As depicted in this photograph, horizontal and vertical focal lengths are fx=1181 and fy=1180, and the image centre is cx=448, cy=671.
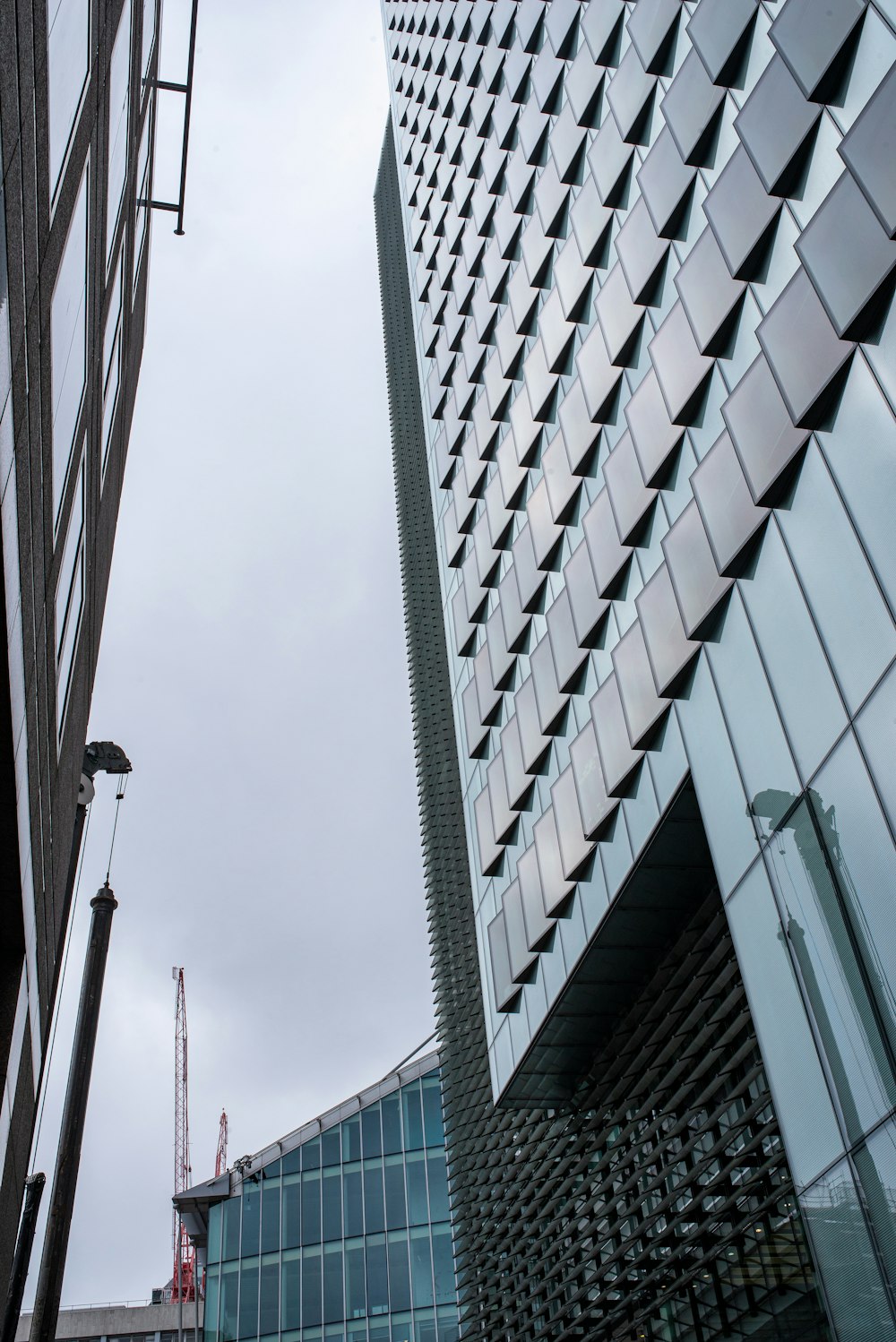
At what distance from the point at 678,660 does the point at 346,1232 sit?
42.4 meters

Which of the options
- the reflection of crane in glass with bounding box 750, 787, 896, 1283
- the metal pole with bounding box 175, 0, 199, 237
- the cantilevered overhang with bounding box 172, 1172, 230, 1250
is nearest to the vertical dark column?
the cantilevered overhang with bounding box 172, 1172, 230, 1250

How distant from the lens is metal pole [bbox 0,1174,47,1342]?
13906 millimetres

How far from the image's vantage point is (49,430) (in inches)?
422

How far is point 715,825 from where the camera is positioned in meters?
17.1

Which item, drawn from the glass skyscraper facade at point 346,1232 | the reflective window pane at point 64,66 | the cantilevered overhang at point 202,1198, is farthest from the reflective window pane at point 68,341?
the cantilevered overhang at point 202,1198

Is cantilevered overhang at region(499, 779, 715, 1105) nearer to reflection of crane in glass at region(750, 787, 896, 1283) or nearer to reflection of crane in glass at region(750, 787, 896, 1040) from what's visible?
reflection of crane in glass at region(750, 787, 896, 1040)

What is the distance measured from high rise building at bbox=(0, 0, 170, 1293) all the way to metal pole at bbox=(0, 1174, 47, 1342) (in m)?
0.21

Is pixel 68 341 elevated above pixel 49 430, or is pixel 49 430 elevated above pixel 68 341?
pixel 68 341

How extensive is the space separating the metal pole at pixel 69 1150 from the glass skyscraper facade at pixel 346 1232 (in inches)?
1571

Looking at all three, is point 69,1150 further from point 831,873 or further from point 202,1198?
point 202,1198

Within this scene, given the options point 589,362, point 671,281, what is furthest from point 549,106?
point 671,281

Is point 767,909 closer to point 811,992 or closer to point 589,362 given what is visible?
point 811,992

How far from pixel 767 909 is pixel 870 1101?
3.12 meters

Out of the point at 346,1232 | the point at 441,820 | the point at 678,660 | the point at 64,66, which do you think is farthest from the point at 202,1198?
the point at 64,66
